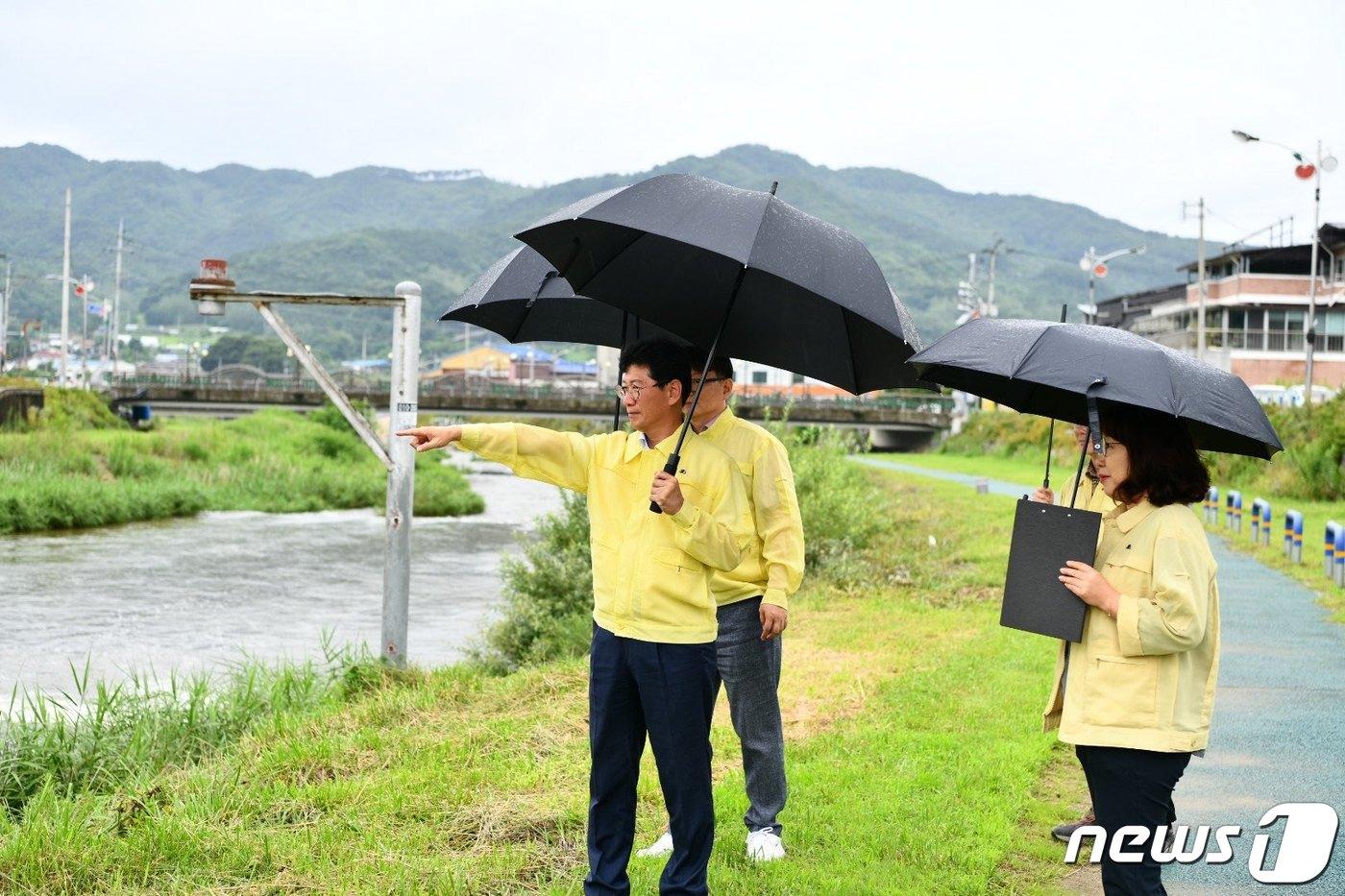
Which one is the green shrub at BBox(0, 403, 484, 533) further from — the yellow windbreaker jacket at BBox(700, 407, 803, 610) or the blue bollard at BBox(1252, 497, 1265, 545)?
the yellow windbreaker jacket at BBox(700, 407, 803, 610)

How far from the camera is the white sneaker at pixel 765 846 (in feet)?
16.5

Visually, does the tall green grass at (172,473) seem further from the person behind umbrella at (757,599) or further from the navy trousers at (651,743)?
the navy trousers at (651,743)

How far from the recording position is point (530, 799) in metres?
5.92

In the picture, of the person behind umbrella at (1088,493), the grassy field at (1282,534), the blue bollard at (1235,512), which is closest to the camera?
the person behind umbrella at (1088,493)

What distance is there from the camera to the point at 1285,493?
2434 cm

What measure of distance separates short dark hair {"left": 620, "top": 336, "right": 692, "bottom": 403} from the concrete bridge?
1990 inches

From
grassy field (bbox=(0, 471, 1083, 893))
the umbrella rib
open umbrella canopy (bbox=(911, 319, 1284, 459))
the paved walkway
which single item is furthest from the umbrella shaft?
the paved walkway

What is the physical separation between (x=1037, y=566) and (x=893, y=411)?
190 feet

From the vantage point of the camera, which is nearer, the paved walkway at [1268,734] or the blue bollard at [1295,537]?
the paved walkway at [1268,734]

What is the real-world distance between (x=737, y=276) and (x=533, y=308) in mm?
1619

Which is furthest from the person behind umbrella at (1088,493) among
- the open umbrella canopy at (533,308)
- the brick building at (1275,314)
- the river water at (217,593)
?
the brick building at (1275,314)

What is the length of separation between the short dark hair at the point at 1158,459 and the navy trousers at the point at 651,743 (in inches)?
54.6

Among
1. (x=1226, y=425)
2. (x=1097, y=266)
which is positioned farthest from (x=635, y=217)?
(x=1097, y=266)

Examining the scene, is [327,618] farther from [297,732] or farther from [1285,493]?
[1285,493]
